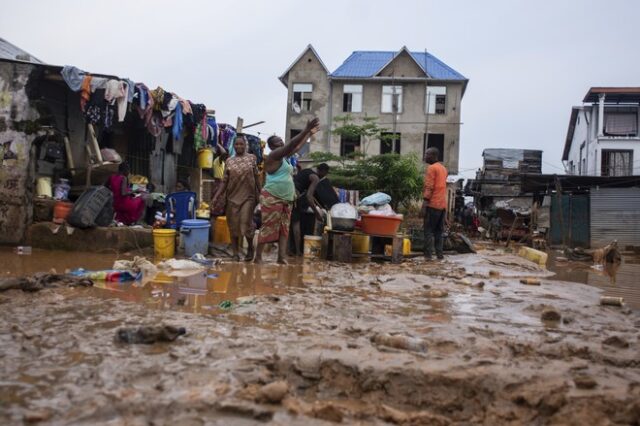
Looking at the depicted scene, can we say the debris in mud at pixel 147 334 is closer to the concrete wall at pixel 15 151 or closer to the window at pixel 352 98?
the concrete wall at pixel 15 151

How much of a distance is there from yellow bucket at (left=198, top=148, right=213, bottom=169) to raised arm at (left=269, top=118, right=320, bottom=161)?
Answer: 6.45 meters

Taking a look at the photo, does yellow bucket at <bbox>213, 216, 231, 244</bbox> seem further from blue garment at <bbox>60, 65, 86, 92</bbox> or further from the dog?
the dog

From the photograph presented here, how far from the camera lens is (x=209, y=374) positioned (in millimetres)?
2273

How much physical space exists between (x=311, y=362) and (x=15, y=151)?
7.97 meters

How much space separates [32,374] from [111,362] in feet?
1.05

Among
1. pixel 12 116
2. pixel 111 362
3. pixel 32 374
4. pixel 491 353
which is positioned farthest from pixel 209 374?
pixel 12 116

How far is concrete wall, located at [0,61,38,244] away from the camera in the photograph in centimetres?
838

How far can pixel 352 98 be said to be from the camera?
33.4 meters

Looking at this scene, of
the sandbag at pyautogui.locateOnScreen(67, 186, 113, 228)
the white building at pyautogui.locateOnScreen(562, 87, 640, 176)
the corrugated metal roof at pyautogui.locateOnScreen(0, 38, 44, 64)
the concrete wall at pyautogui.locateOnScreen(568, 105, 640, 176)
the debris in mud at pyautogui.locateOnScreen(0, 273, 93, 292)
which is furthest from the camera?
the concrete wall at pyautogui.locateOnScreen(568, 105, 640, 176)

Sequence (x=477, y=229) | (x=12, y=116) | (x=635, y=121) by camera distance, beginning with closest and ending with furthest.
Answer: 1. (x=12, y=116)
2. (x=477, y=229)
3. (x=635, y=121)

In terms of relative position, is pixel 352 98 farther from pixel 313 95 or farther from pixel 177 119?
pixel 177 119

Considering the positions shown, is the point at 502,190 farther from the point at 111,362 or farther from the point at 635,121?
the point at 111,362

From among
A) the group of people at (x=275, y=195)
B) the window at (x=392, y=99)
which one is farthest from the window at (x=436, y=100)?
the group of people at (x=275, y=195)

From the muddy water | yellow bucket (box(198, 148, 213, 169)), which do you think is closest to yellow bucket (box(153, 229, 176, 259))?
yellow bucket (box(198, 148, 213, 169))
